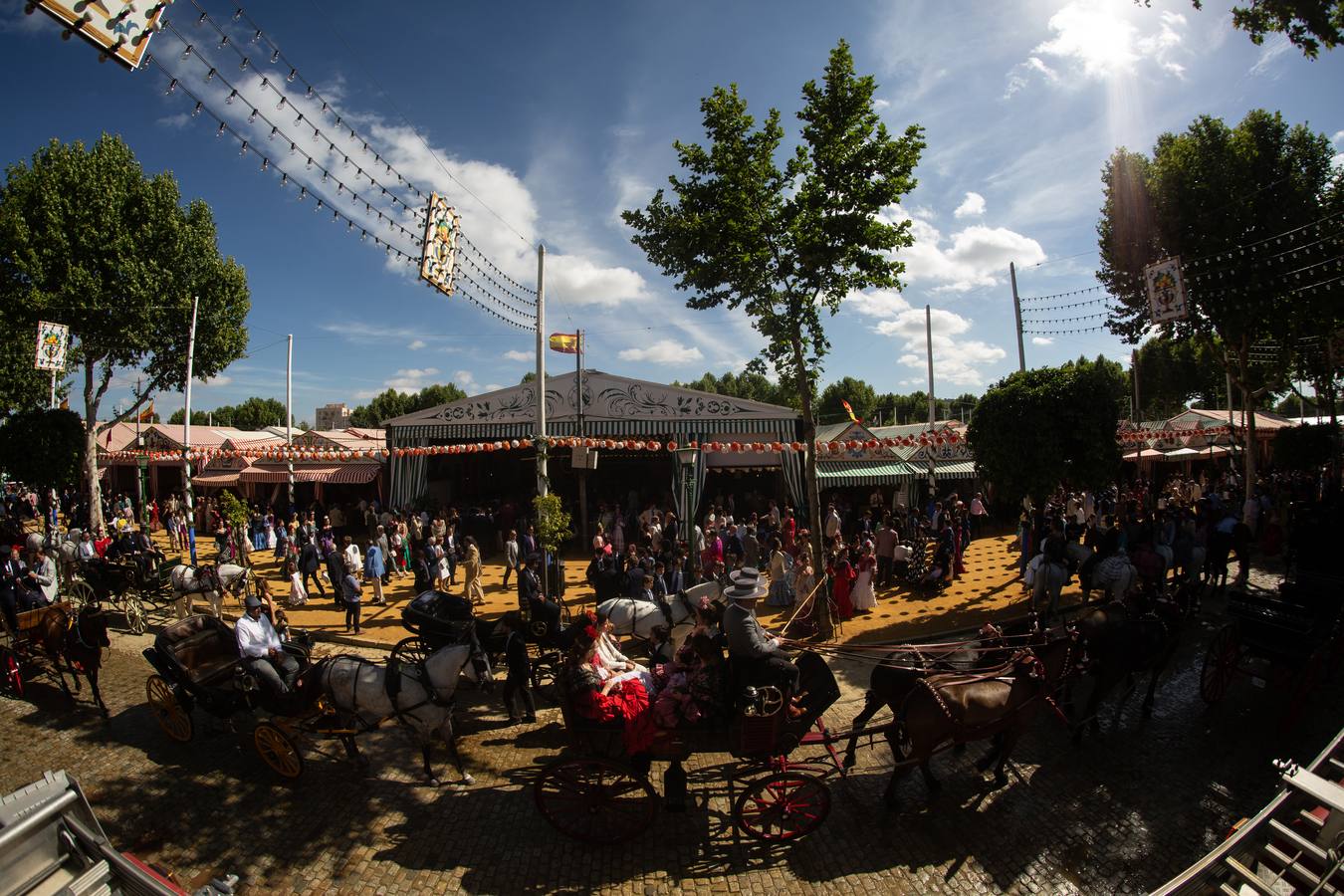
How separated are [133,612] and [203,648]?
6.46 meters

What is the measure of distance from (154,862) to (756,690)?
18.0 ft

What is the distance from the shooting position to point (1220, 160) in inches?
613

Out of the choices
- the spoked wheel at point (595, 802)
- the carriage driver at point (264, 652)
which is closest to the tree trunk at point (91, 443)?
the carriage driver at point (264, 652)

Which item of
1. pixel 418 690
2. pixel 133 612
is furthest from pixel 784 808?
pixel 133 612

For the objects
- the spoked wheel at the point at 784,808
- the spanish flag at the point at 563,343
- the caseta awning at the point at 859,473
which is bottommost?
the spoked wheel at the point at 784,808

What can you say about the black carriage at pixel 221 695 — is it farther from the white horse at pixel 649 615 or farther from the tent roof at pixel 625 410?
the tent roof at pixel 625 410

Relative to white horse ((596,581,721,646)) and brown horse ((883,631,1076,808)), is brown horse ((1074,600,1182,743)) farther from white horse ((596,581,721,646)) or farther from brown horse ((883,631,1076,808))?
white horse ((596,581,721,646))

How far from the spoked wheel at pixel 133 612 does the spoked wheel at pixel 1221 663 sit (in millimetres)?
17864

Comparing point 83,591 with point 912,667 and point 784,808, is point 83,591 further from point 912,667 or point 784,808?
point 912,667

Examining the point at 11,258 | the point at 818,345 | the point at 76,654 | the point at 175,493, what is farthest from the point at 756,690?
the point at 175,493

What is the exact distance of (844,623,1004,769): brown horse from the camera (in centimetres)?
608

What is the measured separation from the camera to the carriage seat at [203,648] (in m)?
7.26

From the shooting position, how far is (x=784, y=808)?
5.42m

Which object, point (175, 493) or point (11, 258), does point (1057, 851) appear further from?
point (175, 493)
